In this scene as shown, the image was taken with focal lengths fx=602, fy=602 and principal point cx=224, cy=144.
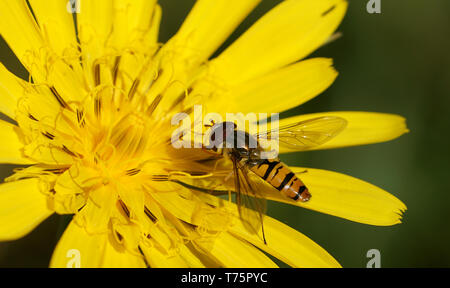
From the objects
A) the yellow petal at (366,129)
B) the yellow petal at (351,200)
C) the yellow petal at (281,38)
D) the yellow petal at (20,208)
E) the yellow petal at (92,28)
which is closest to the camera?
the yellow petal at (20,208)

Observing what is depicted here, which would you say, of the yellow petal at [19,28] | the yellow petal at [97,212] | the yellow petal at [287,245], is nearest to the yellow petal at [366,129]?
the yellow petal at [287,245]

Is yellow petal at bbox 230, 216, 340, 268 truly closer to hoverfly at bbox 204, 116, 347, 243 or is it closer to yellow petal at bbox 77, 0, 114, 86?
hoverfly at bbox 204, 116, 347, 243

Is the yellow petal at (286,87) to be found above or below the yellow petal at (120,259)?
above

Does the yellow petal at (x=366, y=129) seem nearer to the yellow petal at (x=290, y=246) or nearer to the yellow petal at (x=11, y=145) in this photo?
the yellow petal at (x=290, y=246)

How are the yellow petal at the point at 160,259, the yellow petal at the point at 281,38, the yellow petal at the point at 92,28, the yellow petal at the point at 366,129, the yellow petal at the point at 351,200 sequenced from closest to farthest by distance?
the yellow petal at the point at 160,259 → the yellow petal at the point at 351,200 → the yellow petal at the point at 92,28 → the yellow petal at the point at 366,129 → the yellow petal at the point at 281,38

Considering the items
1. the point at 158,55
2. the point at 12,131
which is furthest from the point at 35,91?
the point at 158,55

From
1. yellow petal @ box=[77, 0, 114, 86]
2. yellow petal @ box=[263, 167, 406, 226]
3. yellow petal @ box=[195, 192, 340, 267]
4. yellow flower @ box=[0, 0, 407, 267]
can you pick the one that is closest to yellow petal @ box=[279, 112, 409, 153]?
yellow flower @ box=[0, 0, 407, 267]

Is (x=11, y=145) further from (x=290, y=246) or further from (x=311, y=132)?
(x=311, y=132)
